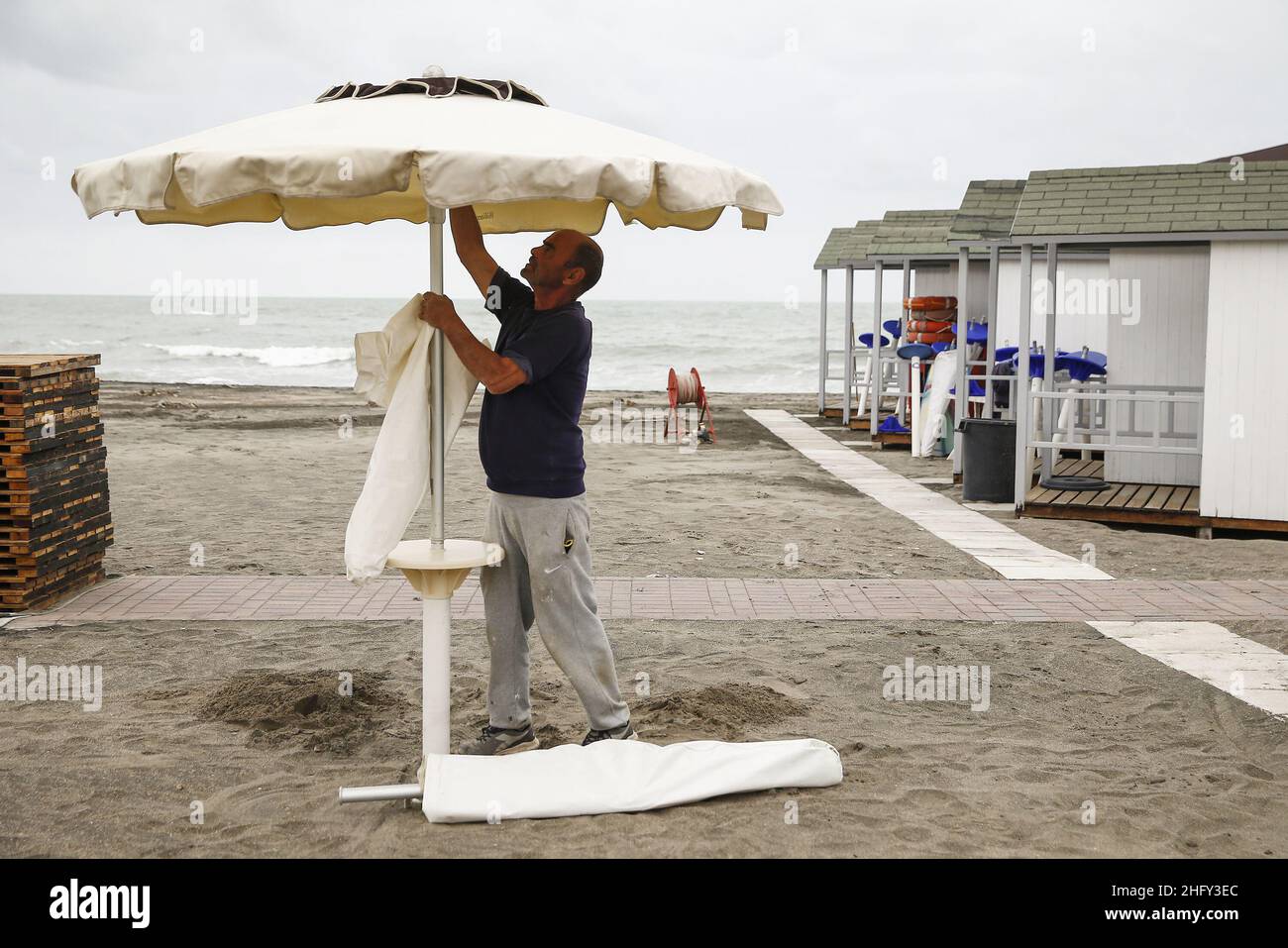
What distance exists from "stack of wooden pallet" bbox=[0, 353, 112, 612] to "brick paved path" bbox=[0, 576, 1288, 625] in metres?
0.24

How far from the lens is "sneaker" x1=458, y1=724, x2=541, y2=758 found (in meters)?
5.09

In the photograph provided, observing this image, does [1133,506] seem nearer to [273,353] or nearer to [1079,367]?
[1079,367]

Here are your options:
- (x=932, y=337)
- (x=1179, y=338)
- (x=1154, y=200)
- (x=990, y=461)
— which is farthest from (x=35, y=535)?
(x=932, y=337)

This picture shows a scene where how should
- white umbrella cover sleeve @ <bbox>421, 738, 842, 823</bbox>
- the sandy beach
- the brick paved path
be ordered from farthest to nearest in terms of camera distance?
the brick paved path < white umbrella cover sleeve @ <bbox>421, 738, 842, 823</bbox> < the sandy beach

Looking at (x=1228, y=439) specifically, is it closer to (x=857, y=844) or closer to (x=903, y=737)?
(x=903, y=737)

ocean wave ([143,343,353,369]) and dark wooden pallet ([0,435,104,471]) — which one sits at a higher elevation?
ocean wave ([143,343,353,369])

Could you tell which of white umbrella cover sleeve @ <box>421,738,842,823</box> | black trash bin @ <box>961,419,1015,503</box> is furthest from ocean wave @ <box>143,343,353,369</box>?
white umbrella cover sleeve @ <box>421,738,842,823</box>

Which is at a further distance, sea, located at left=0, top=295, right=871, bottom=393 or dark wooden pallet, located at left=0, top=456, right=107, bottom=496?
sea, located at left=0, top=295, right=871, bottom=393

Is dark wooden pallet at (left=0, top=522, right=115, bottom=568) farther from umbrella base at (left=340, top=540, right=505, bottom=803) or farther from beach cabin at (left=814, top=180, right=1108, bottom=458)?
beach cabin at (left=814, top=180, right=1108, bottom=458)

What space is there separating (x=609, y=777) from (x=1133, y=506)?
865cm

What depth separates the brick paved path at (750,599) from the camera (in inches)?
311

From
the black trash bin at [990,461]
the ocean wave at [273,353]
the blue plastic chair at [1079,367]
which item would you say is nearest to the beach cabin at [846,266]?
the blue plastic chair at [1079,367]

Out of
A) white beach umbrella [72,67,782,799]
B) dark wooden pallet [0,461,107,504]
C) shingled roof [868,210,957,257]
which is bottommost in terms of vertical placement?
dark wooden pallet [0,461,107,504]

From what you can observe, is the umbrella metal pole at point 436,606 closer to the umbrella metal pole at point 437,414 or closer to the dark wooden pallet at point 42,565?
the umbrella metal pole at point 437,414
